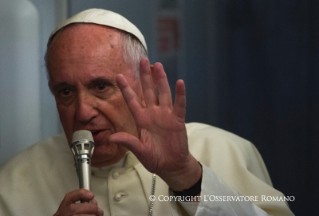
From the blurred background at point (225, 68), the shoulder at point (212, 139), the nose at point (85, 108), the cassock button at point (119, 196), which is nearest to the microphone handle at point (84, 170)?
the nose at point (85, 108)

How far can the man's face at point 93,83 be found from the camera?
2355 mm

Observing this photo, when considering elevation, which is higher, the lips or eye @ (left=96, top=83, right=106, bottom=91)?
eye @ (left=96, top=83, right=106, bottom=91)

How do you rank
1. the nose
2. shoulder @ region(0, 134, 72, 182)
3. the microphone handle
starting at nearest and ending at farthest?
the microphone handle < the nose < shoulder @ region(0, 134, 72, 182)

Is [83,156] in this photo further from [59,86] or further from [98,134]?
[59,86]

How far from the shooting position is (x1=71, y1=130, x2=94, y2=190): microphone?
165 centimetres

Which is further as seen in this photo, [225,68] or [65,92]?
[225,68]

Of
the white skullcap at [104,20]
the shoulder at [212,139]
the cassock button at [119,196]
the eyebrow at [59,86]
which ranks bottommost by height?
the cassock button at [119,196]

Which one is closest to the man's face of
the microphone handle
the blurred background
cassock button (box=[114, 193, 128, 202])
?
cassock button (box=[114, 193, 128, 202])

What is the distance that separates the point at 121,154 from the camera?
8.34 ft

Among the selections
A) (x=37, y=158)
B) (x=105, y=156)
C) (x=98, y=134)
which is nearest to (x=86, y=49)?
(x=98, y=134)

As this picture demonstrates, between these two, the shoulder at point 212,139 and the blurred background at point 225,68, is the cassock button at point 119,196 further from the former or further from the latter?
the blurred background at point 225,68

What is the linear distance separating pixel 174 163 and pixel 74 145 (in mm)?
459

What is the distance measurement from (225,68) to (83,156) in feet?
6.87

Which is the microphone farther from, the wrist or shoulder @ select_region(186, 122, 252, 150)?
shoulder @ select_region(186, 122, 252, 150)
